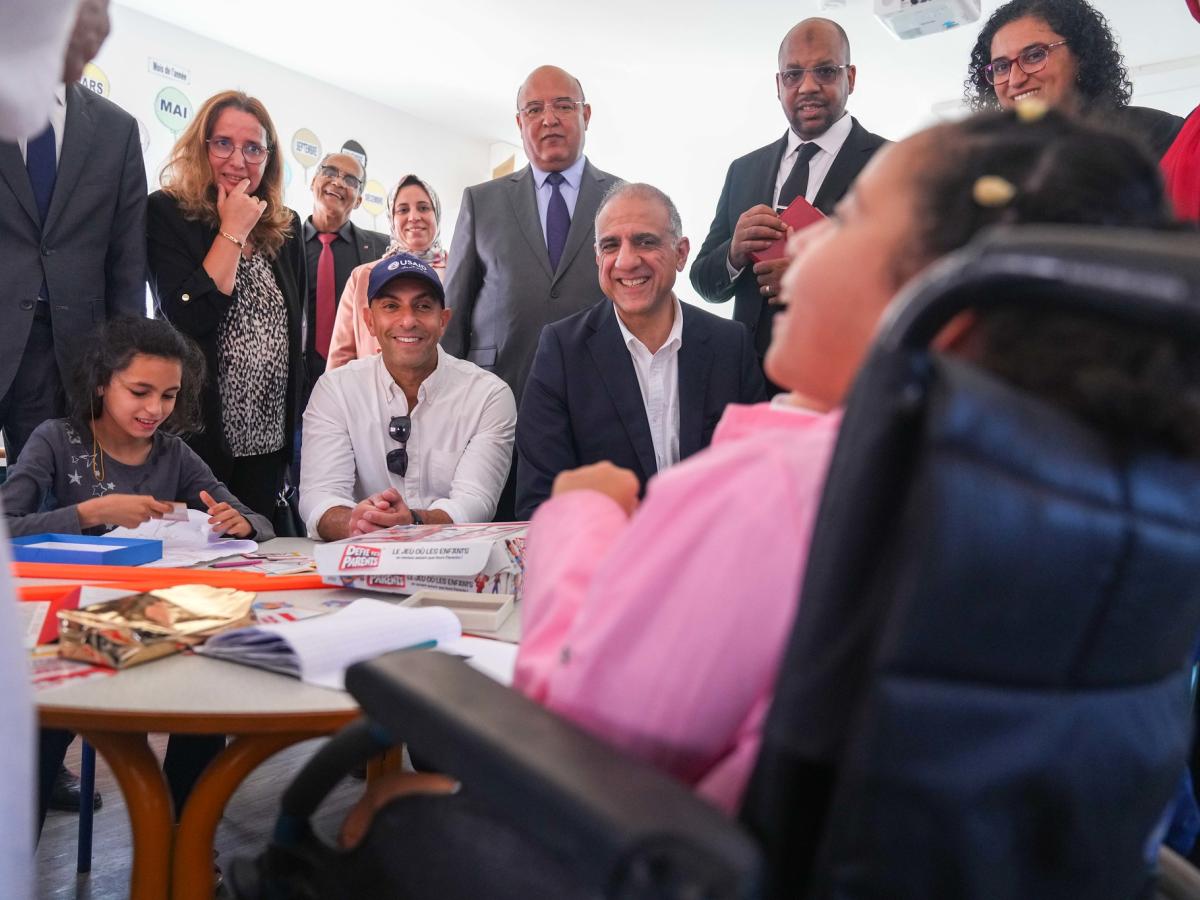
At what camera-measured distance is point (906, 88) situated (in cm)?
657

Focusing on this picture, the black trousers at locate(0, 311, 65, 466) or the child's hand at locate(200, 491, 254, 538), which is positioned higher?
the black trousers at locate(0, 311, 65, 466)

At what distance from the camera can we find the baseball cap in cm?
242

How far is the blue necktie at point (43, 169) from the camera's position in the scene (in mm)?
2293

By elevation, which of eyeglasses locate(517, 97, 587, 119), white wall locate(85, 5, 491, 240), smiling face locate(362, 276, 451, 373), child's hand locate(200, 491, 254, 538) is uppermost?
white wall locate(85, 5, 491, 240)

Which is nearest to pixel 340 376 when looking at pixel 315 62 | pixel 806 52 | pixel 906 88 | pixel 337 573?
pixel 337 573

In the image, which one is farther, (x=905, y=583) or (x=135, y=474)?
(x=135, y=474)

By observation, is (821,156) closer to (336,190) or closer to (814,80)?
(814,80)

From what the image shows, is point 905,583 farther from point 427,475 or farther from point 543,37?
point 543,37

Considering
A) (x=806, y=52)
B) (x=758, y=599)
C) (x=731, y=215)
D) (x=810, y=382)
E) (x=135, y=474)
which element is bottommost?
(x=135, y=474)

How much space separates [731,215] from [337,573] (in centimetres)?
189

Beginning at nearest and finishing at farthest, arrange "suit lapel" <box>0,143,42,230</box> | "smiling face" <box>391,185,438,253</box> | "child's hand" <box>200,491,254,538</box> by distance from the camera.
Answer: "child's hand" <box>200,491,254,538</box>
"suit lapel" <box>0,143,42,230</box>
"smiling face" <box>391,185,438,253</box>

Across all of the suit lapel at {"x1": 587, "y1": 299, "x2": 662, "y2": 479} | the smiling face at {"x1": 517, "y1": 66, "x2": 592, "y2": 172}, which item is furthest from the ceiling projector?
the suit lapel at {"x1": 587, "y1": 299, "x2": 662, "y2": 479}

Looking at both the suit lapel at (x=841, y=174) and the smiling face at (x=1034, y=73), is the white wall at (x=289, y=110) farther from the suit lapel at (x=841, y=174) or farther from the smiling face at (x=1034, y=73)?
the smiling face at (x=1034, y=73)

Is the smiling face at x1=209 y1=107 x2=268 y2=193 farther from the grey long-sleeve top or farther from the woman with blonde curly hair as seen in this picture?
the grey long-sleeve top
